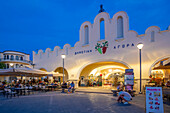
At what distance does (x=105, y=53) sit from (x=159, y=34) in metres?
6.36

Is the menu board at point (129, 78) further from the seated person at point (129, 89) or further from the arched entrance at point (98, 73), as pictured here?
the arched entrance at point (98, 73)

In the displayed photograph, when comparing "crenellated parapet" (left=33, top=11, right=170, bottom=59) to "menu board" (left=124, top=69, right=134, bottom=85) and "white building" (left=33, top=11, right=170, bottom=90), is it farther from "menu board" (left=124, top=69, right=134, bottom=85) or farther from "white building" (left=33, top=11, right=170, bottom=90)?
"menu board" (left=124, top=69, right=134, bottom=85)

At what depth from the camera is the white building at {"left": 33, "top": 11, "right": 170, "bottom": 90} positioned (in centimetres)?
1550

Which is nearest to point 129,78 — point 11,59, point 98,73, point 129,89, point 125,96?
point 129,89

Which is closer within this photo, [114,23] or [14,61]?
[114,23]

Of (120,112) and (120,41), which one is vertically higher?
(120,41)

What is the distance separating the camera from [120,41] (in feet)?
58.3

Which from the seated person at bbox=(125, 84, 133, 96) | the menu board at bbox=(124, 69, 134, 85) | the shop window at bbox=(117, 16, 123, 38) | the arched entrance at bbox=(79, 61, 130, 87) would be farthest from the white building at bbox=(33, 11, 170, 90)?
the seated person at bbox=(125, 84, 133, 96)

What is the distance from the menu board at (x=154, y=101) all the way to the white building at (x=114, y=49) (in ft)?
32.3

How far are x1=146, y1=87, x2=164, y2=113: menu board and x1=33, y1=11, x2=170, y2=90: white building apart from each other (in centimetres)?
986

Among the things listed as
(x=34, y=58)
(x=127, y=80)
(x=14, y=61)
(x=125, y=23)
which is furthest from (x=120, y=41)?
(x=14, y=61)

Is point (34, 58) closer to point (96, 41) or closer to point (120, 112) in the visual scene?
point (96, 41)

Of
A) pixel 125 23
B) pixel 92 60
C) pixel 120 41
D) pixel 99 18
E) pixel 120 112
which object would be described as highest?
pixel 99 18

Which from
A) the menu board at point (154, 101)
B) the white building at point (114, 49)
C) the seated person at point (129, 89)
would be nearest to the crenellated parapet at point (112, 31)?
the white building at point (114, 49)
